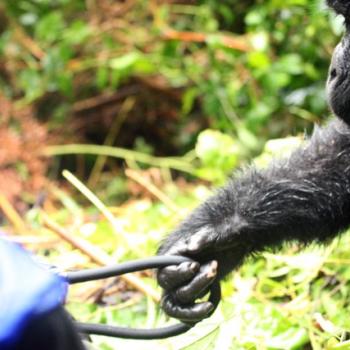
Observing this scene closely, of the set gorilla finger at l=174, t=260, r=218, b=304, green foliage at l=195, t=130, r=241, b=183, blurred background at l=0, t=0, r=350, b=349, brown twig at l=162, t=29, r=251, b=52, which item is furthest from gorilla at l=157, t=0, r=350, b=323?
brown twig at l=162, t=29, r=251, b=52

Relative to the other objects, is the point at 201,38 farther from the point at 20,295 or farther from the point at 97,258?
the point at 20,295

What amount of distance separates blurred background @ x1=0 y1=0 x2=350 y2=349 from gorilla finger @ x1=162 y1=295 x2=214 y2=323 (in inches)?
10.3

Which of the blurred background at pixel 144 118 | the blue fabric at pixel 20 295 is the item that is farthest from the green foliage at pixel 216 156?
the blue fabric at pixel 20 295

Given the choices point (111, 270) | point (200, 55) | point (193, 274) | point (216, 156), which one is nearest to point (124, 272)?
point (111, 270)

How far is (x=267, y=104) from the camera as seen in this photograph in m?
2.59

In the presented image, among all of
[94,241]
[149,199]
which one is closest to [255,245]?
[94,241]

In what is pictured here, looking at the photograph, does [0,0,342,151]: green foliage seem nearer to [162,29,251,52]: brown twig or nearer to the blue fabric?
[162,29,251,52]: brown twig

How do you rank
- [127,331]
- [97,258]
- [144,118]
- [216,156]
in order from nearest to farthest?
[127,331] < [97,258] < [216,156] < [144,118]

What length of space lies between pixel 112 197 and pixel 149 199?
397mm

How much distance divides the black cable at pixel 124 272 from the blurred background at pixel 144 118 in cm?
42

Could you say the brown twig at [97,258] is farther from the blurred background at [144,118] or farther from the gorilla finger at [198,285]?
the gorilla finger at [198,285]

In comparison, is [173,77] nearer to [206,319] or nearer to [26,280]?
[206,319]

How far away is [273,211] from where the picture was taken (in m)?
1.35

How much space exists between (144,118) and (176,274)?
2157 millimetres
